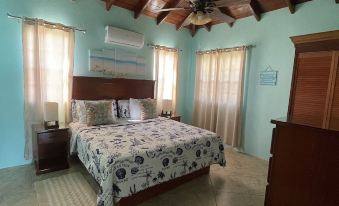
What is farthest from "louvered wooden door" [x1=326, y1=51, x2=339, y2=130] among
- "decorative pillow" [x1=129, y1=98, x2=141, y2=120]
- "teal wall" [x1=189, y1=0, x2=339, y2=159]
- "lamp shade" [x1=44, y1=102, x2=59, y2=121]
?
"lamp shade" [x1=44, y1=102, x2=59, y2=121]

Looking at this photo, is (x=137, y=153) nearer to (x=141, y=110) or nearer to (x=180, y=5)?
(x=141, y=110)

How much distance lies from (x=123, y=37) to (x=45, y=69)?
53.6 inches

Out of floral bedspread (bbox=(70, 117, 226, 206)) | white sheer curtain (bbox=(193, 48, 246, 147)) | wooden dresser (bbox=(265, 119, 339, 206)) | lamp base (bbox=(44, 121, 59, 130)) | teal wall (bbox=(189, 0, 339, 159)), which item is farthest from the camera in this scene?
white sheer curtain (bbox=(193, 48, 246, 147))

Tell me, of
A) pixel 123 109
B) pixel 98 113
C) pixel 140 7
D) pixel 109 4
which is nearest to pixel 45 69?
pixel 98 113

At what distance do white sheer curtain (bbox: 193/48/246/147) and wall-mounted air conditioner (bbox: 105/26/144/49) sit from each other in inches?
58.2

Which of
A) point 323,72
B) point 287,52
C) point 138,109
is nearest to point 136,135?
point 138,109

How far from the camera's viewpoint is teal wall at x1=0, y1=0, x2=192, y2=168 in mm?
2555

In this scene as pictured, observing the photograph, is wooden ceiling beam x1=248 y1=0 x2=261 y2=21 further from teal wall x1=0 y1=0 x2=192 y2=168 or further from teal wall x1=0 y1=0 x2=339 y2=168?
teal wall x1=0 y1=0 x2=192 y2=168

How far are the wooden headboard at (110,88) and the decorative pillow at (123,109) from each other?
17cm

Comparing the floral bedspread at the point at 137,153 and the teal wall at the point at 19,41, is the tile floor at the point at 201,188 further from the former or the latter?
the teal wall at the point at 19,41

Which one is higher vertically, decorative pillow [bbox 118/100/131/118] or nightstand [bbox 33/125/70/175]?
decorative pillow [bbox 118/100/131/118]

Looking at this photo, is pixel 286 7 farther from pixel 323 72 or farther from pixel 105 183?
pixel 105 183

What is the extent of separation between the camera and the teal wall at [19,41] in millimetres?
2555

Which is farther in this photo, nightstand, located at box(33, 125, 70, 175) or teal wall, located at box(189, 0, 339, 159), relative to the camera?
teal wall, located at box(189, 0, 339, 159)
